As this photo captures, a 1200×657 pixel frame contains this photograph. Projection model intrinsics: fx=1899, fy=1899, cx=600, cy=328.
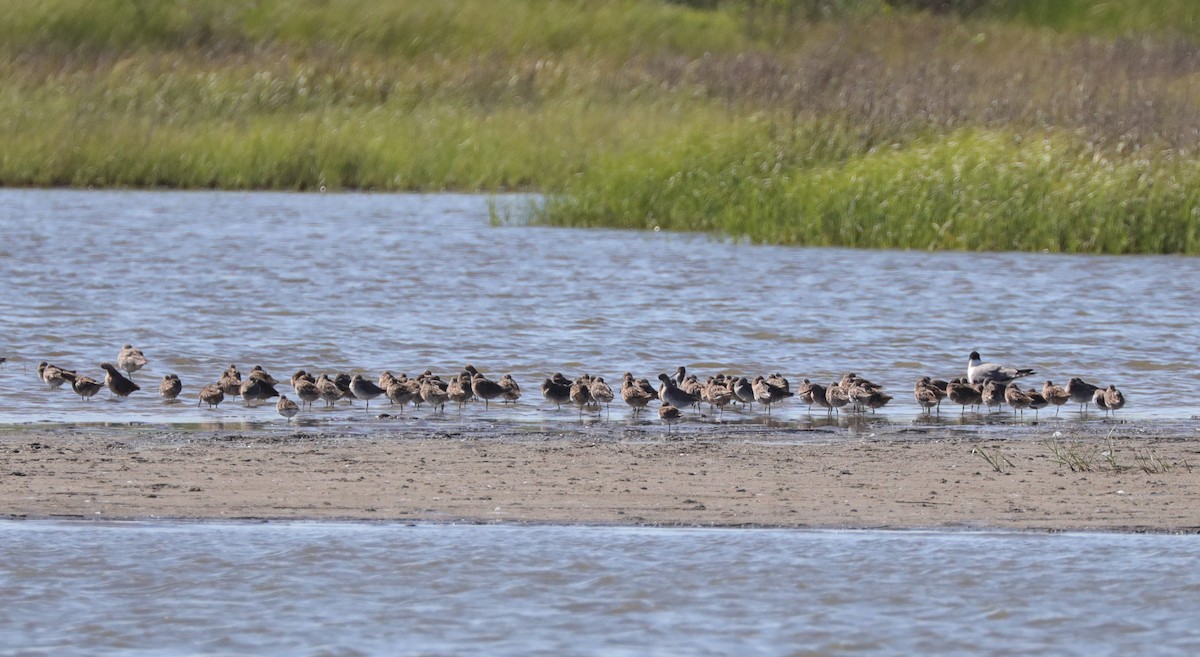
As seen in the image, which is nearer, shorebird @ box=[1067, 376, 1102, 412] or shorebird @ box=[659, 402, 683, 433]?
shorebird @ box=[659, 402, 683, 433]

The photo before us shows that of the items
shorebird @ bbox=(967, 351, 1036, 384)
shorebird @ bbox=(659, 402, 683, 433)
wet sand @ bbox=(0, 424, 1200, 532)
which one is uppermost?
shorebird @ bbox=(967, 351, 1036, 384)

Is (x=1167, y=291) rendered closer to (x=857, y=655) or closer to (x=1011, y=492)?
(x=1011, y=492)

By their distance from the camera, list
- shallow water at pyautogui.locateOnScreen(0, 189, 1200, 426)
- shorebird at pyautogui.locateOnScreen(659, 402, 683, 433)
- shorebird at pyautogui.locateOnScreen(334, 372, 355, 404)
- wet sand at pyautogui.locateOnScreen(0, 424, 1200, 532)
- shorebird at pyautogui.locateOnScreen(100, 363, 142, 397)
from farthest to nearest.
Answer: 1. shallow water at pyautogui.locateOnScreen(0, 189, 1200, 426)
2. shorebird at pyautogui.locateOnScreen(100, 363, 142, 397)
3. shorebird at pyautogui.locateOnScreen(334, 372, 355, 404)
4. shorebird at pyautogui.locateOnScreen(659, 402, 683, 433)
5. wet sand at pyautogui.locateOnScreen(0, 424, 1200, 532)

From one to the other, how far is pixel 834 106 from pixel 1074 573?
15.7 metres

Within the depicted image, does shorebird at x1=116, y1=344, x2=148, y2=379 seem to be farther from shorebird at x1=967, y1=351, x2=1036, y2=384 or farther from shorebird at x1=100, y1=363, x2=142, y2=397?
shorebird at x1=967, y1=351, x2=1036, y2=384

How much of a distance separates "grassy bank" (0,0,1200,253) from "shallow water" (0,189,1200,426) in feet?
1.77

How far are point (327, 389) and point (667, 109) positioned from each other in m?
16.9

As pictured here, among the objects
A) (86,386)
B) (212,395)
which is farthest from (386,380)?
(86,386)

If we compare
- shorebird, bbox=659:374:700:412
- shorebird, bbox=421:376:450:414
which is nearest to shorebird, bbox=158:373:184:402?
shorebird, bbox=421:376:450:414

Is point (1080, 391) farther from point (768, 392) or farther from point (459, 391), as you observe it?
point (459, 391)

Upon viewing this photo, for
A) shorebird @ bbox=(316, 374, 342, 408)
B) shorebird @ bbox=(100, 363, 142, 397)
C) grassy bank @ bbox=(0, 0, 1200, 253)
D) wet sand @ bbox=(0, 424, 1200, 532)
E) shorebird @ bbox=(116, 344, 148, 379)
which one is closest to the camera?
wet sand @ bbox=(0, 424, 1200, 532)

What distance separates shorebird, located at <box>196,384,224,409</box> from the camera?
36.4 feet

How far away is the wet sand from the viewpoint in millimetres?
7891

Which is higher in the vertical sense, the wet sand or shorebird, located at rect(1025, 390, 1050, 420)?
shorebird, located at rect(1025, 390, 1050, 420)
